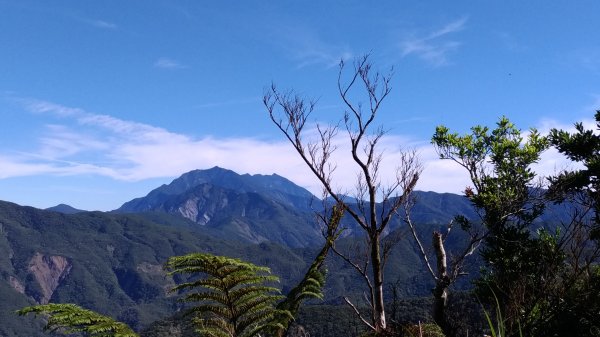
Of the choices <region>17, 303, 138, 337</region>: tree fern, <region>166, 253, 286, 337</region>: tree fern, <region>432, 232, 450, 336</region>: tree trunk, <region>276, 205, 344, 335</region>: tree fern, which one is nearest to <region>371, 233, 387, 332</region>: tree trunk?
<region>432, 232, 450, 336</region>: tree trunk

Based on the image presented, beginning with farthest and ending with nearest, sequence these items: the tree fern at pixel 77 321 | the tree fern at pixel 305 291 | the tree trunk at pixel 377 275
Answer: the tree trunk at pixel 377 275, the tree fern at pixel 305 291, the tree fern at pixel 77 321

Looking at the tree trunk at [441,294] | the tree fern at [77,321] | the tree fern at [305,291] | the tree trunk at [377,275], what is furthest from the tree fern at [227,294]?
the tree trunk at [441,294]

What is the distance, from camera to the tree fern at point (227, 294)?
8117mm

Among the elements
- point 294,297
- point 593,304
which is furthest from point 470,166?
point 294,297

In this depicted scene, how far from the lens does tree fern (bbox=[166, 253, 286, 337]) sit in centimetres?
812

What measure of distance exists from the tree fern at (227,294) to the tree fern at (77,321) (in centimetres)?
127

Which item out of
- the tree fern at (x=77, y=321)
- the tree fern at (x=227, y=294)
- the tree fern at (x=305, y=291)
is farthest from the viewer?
the tree fern at (x=305, y=291)

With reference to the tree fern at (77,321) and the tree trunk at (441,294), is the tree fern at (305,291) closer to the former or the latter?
the tree fern at (77,321)

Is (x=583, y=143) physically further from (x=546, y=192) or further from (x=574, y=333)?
(x=574, y=333)

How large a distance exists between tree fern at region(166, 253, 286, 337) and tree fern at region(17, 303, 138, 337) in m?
1.27

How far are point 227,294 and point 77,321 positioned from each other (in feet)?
7.91

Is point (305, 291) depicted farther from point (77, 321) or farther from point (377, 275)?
point (77, 321)

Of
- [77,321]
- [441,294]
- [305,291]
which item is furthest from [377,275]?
[77,321]

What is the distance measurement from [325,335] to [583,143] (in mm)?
122864
